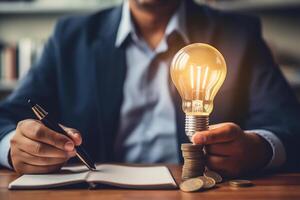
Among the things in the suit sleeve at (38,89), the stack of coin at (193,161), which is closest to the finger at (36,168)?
the stack of coin at (193,161)

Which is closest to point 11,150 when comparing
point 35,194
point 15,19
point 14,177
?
point 14,177

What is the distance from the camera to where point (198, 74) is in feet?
2.97

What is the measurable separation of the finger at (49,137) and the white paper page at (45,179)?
5 centimetres

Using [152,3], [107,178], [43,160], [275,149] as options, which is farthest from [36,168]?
[152,3]

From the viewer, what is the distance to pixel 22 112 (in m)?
1.32

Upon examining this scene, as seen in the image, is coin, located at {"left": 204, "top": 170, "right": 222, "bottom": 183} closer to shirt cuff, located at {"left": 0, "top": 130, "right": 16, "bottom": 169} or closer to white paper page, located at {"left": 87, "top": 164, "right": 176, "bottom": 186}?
white paper page, located at {"left": 87, "top": 164, "right": 176, "bottom": 186}

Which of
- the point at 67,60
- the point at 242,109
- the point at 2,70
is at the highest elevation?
the point at 67,60

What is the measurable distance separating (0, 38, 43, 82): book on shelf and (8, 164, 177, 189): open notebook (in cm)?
152

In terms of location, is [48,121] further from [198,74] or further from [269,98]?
[269,98]

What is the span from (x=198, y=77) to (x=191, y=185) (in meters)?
0.20

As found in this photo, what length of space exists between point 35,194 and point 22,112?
1.85 ft

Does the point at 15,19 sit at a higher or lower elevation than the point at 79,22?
lower

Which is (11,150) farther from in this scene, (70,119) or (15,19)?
(15,19)

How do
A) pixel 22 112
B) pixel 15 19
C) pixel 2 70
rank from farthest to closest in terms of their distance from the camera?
pixel 15 19, pixel 2 70, pixel 22 112
